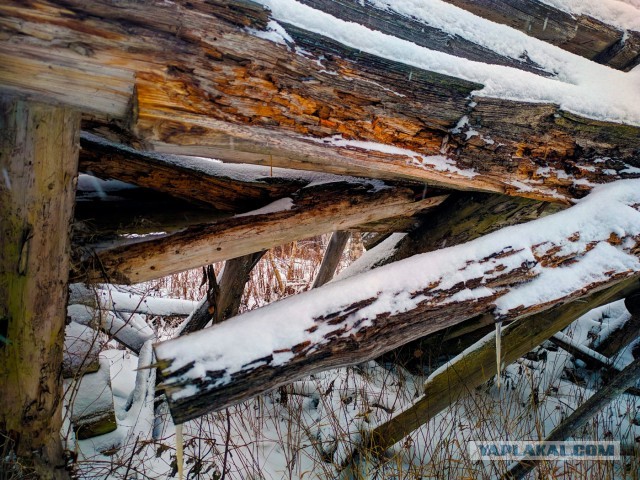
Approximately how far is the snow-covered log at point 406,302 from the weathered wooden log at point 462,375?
2.33 feet

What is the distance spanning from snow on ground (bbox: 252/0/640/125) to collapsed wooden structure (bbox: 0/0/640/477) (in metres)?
0.03

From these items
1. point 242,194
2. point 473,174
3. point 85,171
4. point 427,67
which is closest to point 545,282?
point 473,174

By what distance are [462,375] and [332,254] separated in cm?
137


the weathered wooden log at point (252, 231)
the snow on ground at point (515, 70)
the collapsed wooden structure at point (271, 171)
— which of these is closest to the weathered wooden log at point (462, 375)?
the collapsed wooden structure at point (271, 171)

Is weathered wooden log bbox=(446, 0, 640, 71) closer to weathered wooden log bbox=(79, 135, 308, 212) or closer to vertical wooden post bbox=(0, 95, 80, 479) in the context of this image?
weathered wooden log bbox=(79, 135, 308, 212)

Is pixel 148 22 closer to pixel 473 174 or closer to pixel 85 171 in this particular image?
pixel 85 171

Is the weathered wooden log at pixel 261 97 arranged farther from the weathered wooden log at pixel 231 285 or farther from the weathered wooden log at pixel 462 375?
the weathered wooden log at pixel 231 285

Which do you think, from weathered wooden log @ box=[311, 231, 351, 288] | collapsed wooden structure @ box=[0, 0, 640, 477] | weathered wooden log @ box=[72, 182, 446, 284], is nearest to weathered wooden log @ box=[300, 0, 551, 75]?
collapsed wooden structure @ box=[0, 0, 640, 477]

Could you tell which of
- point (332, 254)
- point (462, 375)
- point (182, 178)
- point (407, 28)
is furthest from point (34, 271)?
point (332, 254)

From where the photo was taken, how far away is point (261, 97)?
1386 mm

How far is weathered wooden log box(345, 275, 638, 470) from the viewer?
2.50 metres

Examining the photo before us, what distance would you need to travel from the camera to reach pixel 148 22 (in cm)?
118

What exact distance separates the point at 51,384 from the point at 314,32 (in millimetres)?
1502

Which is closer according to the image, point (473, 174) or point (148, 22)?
point (148, 22)
